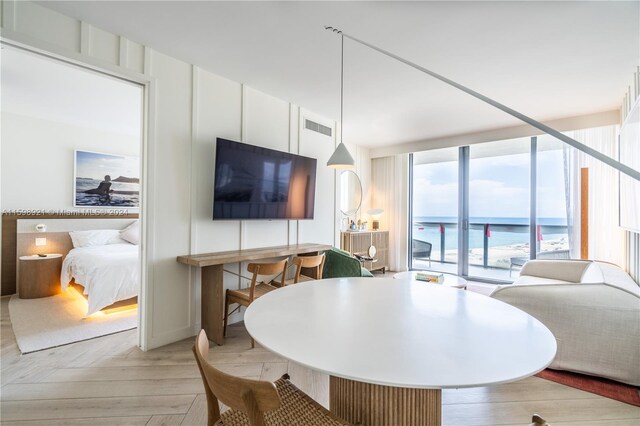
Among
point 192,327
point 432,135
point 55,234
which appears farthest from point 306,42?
point 55,234

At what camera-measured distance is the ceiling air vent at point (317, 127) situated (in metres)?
3.92

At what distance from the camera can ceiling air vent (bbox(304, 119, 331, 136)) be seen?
3917mm

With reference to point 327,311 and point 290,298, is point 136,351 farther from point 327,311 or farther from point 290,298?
point 327,311

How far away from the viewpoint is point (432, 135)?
4.93m

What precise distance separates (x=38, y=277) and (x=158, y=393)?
10.7 ft

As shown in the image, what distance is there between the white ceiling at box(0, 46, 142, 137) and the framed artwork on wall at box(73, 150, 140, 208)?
21.8 inches

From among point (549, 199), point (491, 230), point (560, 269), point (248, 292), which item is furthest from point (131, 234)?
point (549, 199)

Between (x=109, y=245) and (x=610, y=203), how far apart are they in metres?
7.13

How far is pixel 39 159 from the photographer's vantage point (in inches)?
163

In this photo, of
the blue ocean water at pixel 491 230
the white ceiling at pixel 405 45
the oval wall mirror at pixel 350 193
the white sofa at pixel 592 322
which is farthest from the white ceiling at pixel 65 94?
the blue ocean water at pixel 491 230

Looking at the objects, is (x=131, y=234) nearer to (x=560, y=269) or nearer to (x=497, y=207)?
(x=560, y=269)

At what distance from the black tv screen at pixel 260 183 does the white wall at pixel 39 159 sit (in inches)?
133

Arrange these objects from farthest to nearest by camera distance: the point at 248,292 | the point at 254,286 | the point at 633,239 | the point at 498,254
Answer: the point at 498,254, the point at 633,239, the point at 248,292, the point at 254,286

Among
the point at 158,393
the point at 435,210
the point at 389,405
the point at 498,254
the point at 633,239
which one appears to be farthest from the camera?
the point at 435,210
